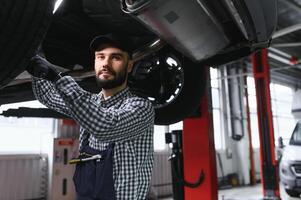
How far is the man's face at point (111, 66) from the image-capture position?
115 cm

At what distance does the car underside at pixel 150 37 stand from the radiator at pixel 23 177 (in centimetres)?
264

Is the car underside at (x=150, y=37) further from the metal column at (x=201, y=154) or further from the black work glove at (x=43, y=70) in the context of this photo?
the metal column at (x=201, y=154)

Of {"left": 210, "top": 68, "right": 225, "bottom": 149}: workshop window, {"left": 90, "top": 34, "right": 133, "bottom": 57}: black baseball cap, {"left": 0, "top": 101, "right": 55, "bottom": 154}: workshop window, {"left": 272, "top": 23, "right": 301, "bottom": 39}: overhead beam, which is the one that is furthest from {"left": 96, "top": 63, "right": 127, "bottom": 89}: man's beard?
{"left": 210, "top": 68, "right": 225, "bottom": 149}: workshop window

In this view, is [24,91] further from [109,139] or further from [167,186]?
[167,186]

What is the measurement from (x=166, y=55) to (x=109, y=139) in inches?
37.3

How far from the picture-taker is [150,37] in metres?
1.63

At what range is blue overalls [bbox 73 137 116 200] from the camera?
104 centimetres

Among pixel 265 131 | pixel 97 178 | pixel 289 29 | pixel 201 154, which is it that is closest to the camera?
pixel 97 178

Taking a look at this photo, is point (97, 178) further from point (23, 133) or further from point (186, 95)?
point (23, 133)

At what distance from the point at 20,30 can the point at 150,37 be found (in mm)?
909

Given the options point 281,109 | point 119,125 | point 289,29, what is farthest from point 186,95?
point 281,109

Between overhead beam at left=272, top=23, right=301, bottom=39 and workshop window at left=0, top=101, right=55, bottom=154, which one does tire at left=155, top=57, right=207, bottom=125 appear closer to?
overhead beam at left=272, top=23, right=301, bottom=39

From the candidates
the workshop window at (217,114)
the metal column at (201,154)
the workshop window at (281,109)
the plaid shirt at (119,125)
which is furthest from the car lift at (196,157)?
the workshop window at (281,109)

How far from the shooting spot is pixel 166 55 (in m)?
1.84
